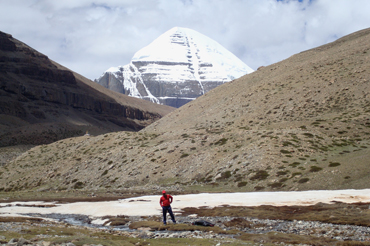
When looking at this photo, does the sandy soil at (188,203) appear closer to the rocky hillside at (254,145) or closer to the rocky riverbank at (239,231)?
the rocky riverbank at (239,231)

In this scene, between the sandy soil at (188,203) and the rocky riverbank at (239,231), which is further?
the sandy soil at (188,203)

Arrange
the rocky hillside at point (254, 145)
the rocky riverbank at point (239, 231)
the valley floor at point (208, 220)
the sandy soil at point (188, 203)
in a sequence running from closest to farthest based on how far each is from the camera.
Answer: the valley floor at point (208, 220) < the rocky riverbank at point (239, 231) < the sandy soil at point (188, 203) < the rocky hillside at point (254, 145)

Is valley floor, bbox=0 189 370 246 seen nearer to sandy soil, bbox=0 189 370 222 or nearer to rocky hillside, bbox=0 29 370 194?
sandy soil, bbox=0 189 370 222

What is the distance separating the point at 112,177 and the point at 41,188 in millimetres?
16343

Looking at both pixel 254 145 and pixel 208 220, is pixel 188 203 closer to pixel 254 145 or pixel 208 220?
pixel 208 220

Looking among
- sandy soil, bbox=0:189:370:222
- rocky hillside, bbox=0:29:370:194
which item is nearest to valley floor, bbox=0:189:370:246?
sandy soil, bbox=0:189:370:222

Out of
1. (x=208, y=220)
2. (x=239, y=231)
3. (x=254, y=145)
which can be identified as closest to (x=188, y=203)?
(x=208, y=220)

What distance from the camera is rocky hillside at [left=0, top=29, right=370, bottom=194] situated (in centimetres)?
5212

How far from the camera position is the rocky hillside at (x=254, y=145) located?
52125 millimetres

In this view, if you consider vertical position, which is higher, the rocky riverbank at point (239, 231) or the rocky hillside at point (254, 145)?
the rocky hillside at point (254, 145)

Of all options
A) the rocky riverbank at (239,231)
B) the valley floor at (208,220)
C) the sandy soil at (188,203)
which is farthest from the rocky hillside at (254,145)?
the rocky riverbank at (239,231)

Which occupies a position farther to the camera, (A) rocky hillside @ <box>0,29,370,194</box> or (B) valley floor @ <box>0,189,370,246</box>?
(A) rocky hillside @ <box>0,29,370,194</box>

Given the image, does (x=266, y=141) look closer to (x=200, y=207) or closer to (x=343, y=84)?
(x=200, y=207)

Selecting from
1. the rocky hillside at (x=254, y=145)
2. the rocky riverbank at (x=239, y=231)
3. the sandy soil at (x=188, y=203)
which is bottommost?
the rocky riverbank at (x=239, y=231)
